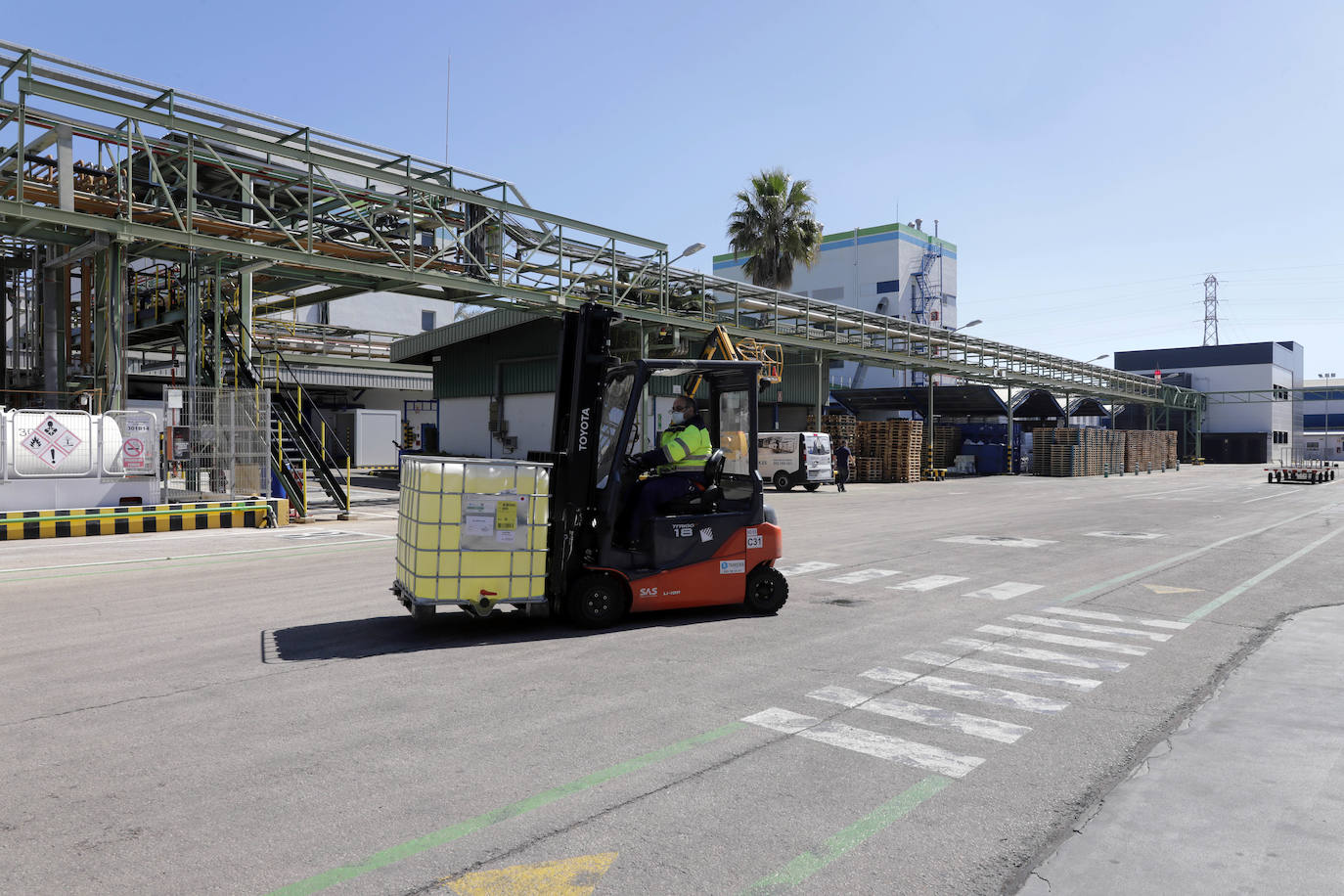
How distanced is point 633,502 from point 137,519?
11.7 meters

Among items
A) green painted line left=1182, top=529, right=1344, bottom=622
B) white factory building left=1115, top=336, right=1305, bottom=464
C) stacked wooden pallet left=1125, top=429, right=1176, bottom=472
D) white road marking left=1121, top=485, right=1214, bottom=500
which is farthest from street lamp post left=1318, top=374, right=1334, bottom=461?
green painted line left=1182, top=529, right=1344, bottom=622

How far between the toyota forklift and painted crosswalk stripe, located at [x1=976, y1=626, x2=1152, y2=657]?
1960 millimetres

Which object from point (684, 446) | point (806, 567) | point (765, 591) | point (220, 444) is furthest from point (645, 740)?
point (220, 444)

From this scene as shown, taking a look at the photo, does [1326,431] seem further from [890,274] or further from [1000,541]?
[1000,541]

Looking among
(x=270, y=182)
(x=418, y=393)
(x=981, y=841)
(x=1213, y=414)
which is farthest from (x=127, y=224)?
(x=1213, y=414)

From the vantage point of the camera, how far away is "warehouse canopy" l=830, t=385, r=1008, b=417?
4681cm

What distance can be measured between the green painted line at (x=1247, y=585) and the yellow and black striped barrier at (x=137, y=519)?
15127 millimetres

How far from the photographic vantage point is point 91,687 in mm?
5766

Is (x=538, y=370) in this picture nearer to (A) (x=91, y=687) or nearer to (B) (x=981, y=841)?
(A) (x=91, y=687)

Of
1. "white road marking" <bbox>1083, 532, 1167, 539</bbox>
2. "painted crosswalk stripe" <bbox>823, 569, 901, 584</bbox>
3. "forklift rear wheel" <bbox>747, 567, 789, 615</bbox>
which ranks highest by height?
"forklift rear wheel" <bbox>747, 567, 789, 615</bbox>

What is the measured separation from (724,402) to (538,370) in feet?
82.6

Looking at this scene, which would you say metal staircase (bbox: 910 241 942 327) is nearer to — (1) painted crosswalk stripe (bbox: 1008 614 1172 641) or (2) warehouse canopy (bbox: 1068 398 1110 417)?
(2) warehouse canopy (bbox: 1068 398 1110 417)

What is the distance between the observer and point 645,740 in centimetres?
482

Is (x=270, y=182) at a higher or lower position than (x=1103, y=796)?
higher
